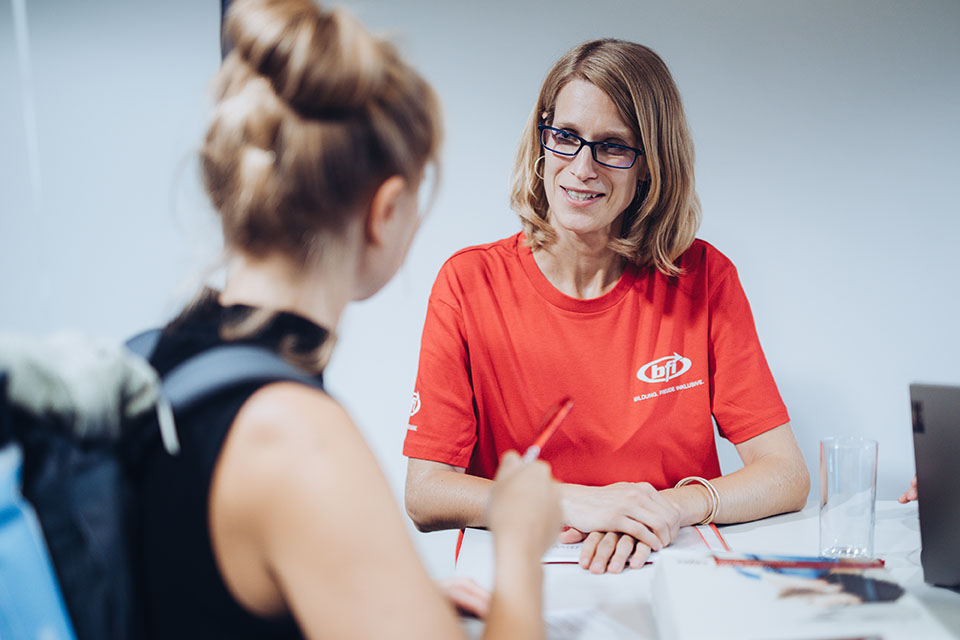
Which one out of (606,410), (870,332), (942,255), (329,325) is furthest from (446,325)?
(942,255)

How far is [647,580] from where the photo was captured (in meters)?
1.02

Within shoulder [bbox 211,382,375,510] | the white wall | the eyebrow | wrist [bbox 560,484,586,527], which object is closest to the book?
wrist [bbox 560,484,586,527]

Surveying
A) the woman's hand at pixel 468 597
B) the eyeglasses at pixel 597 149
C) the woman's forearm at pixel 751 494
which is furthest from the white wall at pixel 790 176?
the woman's hand at pixel 468 597

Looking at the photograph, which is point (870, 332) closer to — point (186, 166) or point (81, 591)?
point (186, 166)

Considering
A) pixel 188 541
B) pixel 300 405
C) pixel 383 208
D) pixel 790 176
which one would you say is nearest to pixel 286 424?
pixel 300 405

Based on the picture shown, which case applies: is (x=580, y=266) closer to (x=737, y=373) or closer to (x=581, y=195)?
(x=581, y=195)

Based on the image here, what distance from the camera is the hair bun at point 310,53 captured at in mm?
682

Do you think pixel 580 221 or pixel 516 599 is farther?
pixel 580 221

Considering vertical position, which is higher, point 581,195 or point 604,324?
point 581,195

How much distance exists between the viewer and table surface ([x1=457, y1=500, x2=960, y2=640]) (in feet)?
2.90

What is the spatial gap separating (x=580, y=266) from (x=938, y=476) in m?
0.84

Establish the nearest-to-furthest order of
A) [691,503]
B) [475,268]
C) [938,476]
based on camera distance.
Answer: [938,476] < [691,503] < [475,268]

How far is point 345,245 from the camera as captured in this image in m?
0.76

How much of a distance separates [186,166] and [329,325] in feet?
0.82
